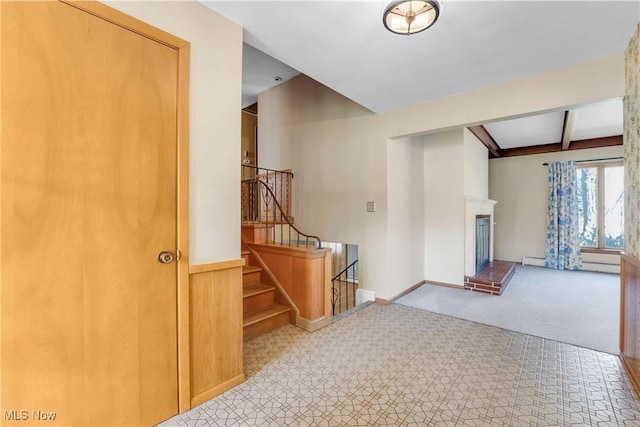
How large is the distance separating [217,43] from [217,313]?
1.79m

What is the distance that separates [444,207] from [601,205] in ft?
12.7

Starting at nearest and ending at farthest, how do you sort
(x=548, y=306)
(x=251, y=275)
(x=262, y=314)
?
(x=262, y=314)
(x=251, y=275)
(x=548, y=306)

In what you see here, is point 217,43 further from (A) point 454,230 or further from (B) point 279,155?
(A) point 454,230

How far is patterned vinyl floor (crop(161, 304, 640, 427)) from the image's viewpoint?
65.3 inches

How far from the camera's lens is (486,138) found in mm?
5453

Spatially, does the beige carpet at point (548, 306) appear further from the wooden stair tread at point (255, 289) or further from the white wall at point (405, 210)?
the wooden stair tread at point (255, 289)

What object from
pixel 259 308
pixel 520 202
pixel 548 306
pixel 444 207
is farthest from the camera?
pixel 520 202

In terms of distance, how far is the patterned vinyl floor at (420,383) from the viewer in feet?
5.44

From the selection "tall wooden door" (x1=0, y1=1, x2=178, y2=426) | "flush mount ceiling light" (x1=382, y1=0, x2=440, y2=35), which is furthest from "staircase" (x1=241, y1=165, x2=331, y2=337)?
"flush mount ceiling light" (x1=382, y1=0, x2=440, y2=35)

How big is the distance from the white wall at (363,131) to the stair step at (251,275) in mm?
1392

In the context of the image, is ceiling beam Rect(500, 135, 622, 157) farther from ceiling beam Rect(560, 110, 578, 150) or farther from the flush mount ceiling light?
the flush mount ceiling light

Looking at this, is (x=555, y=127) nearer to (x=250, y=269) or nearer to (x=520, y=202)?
(x=520, y=202)

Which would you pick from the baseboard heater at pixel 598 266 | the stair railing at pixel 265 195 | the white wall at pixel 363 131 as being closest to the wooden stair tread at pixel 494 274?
the baseboard heater at pixel 598 266

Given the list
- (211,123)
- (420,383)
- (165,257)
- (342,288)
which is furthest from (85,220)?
(342,288)
